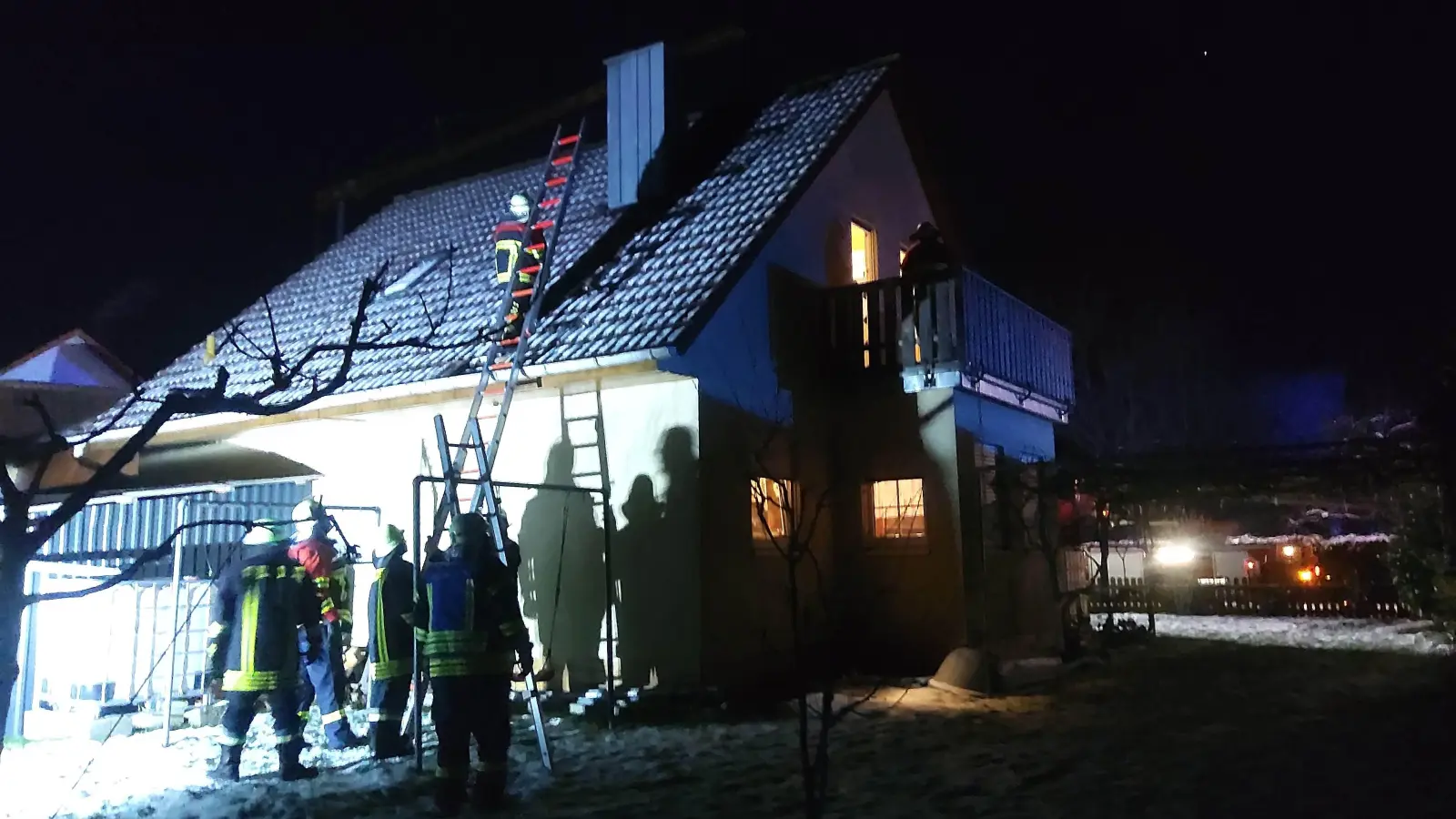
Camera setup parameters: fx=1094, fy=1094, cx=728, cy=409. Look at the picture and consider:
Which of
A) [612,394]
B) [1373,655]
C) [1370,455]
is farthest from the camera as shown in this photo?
[1373,655]

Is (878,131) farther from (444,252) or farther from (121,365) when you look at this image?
(121,365)

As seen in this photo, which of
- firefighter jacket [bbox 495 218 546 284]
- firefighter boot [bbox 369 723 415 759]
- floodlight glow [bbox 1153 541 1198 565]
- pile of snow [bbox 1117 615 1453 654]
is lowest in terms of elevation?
pile of snow [bbox 1117 615 1453 654]

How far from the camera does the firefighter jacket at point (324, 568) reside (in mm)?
9430

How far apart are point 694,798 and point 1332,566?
28.4 meters

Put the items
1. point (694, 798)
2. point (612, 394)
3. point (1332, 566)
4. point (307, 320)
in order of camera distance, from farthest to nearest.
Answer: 1. point (1332, 566)
2. point (307, 320)
3. point (612, 394)
4. point (694, 798)

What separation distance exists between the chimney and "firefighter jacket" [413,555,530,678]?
295 inches

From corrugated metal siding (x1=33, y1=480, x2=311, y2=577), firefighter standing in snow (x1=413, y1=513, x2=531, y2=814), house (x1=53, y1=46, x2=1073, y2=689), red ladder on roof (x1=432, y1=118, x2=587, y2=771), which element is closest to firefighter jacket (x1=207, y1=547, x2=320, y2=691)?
red ladder on roof (x1=432, y1=118, x2=587, y2=771)

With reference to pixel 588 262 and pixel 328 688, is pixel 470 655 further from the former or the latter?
pixel 588 262

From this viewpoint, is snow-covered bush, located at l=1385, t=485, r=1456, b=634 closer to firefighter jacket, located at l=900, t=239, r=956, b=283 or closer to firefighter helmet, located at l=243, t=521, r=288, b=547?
firefighter jacket, located at l=900, t=239, r=956, b=283

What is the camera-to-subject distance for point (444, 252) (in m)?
15.5

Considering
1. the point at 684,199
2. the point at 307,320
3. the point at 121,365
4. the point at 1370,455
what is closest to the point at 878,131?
the point at 684,199

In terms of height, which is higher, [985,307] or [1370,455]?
[985,307]

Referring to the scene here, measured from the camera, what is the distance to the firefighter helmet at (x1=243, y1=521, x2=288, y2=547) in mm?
8570

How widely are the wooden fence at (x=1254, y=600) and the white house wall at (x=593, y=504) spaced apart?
15.8 m
